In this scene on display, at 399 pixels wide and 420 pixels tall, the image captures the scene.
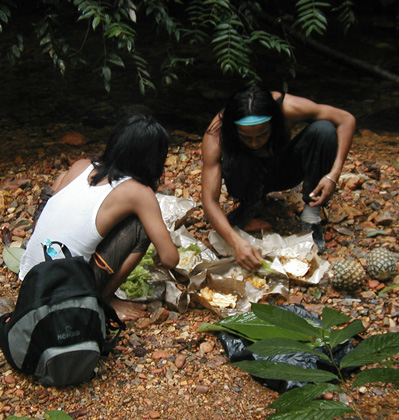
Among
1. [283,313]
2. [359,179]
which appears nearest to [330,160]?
[359,179]

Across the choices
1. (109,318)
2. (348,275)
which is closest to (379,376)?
(109,318)

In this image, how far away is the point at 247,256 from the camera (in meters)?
2.83

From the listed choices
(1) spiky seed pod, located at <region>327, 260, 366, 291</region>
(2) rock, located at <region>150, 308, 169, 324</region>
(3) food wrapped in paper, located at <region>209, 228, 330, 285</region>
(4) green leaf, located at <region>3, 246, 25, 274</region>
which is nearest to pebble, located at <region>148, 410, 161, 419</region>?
(2) rock, located at <region>150, 308, 169, 324</region>

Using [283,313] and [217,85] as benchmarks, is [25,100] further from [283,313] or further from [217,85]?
[283,313]

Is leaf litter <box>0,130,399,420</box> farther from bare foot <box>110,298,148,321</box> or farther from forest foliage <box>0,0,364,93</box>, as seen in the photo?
forest foliage <box>0,0,364,93</box>

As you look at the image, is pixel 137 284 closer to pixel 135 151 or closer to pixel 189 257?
pixel 189 257

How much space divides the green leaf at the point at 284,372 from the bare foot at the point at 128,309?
1.30m

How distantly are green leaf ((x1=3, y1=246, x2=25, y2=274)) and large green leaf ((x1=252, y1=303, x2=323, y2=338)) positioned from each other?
185 centimetres

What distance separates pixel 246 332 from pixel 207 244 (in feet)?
3.67

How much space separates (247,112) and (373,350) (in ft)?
5.31

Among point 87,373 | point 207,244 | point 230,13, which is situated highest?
point 230,13

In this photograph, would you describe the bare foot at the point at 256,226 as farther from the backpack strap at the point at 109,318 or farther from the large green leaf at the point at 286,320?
the large green leaf at the point at 286,320

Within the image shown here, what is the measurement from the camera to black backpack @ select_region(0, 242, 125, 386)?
6.90 ft

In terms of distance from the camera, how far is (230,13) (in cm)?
405
